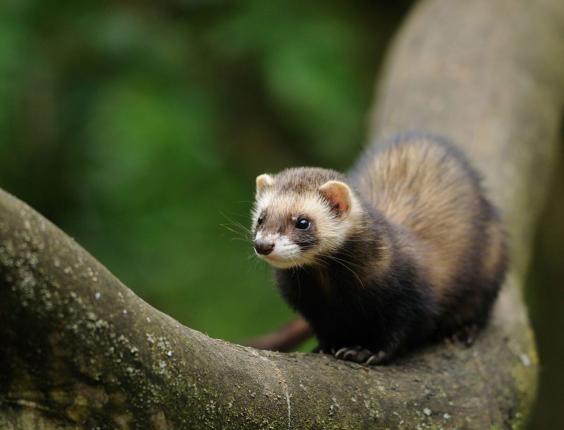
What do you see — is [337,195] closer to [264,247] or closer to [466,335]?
[264,247]

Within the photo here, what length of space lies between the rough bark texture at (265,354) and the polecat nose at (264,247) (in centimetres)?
44

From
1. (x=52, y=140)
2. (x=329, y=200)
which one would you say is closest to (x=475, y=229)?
(x=329, y=200)

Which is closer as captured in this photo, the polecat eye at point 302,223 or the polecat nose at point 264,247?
the polecat nose at point 264,247

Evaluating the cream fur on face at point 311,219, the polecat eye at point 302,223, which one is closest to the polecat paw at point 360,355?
the cream fur on face at point 311,219

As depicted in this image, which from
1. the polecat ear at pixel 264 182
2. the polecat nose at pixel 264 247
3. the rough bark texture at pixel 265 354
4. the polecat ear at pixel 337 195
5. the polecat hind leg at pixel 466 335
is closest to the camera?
the rough bark texture at pixel 265 354

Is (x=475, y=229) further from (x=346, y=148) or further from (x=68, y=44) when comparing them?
(x=68, y=44)

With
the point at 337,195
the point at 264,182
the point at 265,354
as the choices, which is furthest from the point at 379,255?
the point at 265,354

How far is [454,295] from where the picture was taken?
409 cm

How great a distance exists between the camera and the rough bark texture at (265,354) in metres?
2.01

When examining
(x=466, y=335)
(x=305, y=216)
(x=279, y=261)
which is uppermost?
(x=305, y=216)

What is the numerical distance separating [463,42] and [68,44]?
2.84 metres

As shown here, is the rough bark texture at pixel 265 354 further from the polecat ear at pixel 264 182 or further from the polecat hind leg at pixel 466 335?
the polecat ear at pixel 264 182

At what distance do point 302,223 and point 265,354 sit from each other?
0.82 m

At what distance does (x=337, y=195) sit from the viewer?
11.7ft
